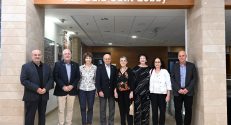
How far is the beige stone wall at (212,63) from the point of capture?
4.40 metres

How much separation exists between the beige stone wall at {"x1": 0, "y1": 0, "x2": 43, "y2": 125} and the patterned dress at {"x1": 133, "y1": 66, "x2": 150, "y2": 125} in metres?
1.90

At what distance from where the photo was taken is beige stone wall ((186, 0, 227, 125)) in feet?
14.4

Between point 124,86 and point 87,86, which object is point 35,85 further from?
point 124,86

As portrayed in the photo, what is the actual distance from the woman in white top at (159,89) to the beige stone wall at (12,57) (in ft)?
7.14

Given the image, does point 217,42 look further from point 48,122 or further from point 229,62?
point 229,62

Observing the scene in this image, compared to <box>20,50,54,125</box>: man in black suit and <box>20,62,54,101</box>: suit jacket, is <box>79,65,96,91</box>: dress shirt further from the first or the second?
<box>20,62,54,101</box>: suit jacket

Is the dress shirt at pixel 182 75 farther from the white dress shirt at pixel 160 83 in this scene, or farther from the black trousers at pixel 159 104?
the black trousers at pixel 159 104

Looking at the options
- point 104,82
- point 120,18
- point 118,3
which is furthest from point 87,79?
point 120,18

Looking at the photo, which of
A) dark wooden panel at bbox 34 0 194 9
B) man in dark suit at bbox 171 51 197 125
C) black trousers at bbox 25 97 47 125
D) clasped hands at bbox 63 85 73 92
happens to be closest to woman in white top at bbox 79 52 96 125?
clasped hands at bbox 63 85 73 92

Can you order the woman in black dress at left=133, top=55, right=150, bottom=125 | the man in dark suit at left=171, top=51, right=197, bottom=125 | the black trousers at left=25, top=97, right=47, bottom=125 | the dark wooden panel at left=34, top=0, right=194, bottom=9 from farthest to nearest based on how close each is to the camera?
1. the dark wooden panel at left=34, top=0, right=194, bottom=9
2. the woman in black dress at left=133, top=55, right=150, bottom=125
3. the man in dark suit at left=171, top=51, right=197, bottom=125
4. the black trousers at left=25, top=97, right=47, bottom=125

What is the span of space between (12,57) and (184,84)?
2912 mm

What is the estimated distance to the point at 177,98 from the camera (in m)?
4.54

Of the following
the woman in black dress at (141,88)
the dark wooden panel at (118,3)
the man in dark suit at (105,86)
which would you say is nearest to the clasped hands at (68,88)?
the man in dark suit at (105,86)

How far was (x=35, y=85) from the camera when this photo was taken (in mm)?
4012
